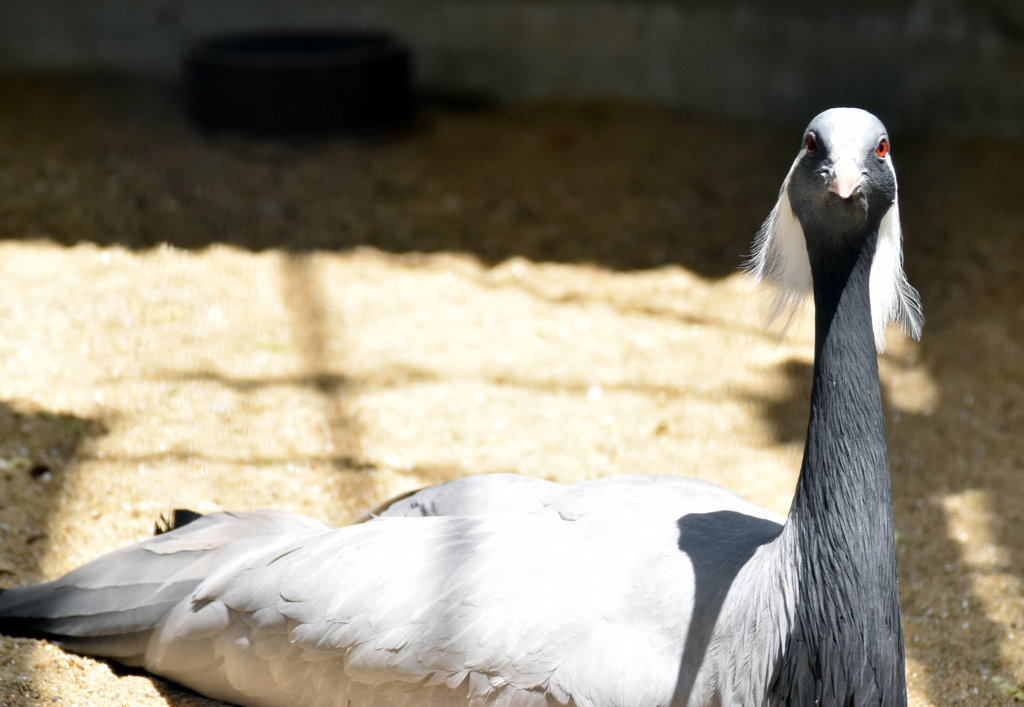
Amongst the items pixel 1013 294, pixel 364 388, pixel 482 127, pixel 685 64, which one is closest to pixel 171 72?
pixel 482 127

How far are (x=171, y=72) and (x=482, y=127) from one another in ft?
6.32

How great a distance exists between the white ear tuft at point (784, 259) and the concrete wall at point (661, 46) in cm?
440

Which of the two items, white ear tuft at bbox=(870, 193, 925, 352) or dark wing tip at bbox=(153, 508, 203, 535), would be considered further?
dark wing tip at bbox=(153, 508, 203, 535)

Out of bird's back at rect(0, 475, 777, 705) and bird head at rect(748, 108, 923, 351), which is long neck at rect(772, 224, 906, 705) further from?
bird's back at rect(0, 475, 777, 705)

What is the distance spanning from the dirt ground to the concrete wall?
0.19 m

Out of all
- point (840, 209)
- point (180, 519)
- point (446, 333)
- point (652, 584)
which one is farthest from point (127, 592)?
point (446, 333)

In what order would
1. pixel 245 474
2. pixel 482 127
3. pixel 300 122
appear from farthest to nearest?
pixel 482 127
pixel 300 122
pixel 245 474

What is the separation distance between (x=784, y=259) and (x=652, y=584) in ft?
2.25

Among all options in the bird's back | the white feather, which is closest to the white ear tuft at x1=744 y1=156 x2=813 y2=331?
the white feather

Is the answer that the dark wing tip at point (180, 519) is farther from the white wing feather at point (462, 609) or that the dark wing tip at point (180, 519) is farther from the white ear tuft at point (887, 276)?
the white ear tuft at point (887, 276)

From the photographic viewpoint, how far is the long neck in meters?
2.17

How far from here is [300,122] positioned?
6.39 metres

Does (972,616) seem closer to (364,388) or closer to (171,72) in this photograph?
(364,388)

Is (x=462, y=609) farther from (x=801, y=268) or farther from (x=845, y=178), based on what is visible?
(x=845, y=178)
